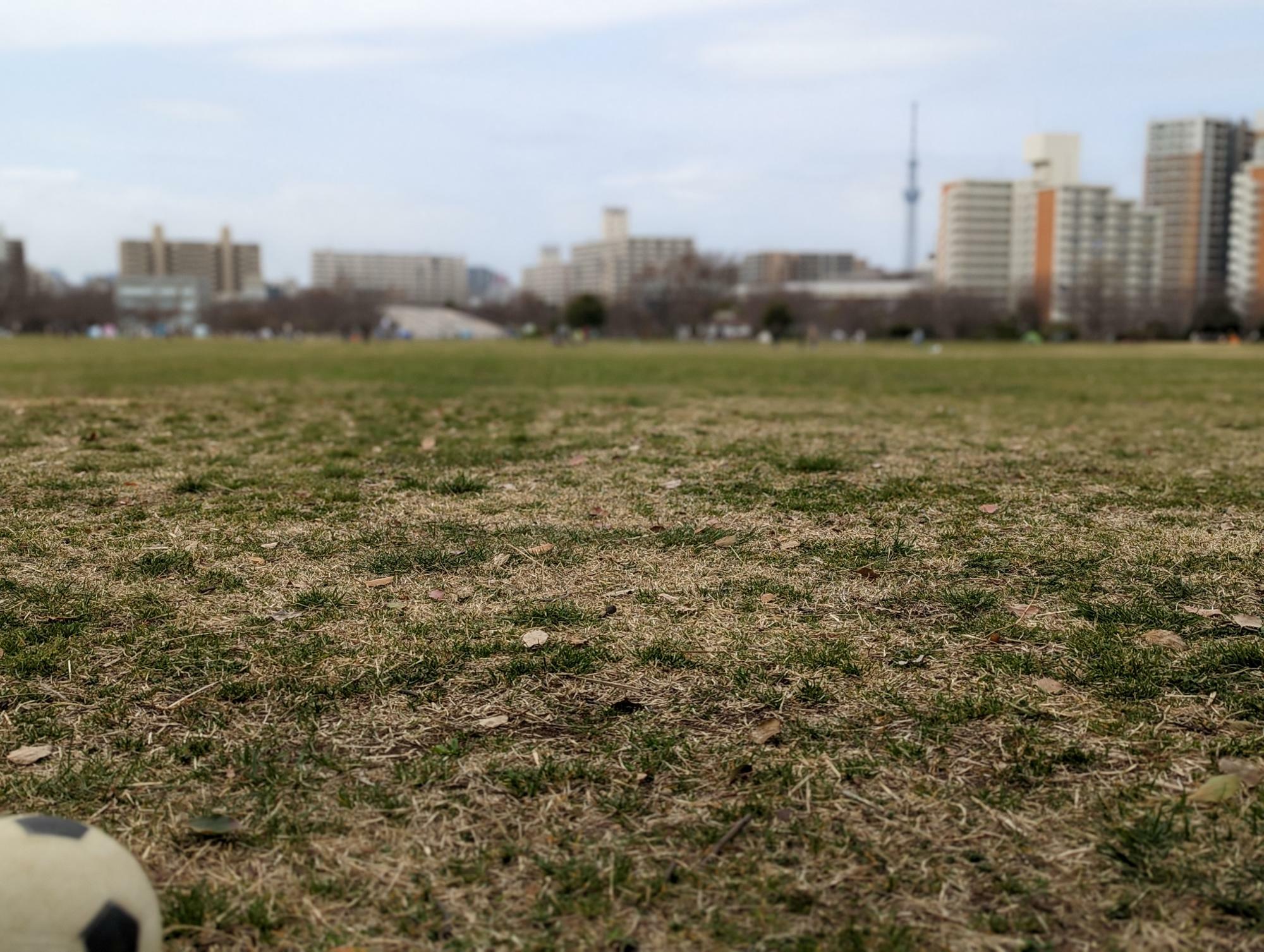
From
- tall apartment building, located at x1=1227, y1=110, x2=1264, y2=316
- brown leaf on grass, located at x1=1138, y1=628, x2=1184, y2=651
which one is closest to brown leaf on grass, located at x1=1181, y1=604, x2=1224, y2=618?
brown leaf on grass, located at x1=1138, y1=628, x2=1184, y2=651

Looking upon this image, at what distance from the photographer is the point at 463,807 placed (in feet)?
10.3

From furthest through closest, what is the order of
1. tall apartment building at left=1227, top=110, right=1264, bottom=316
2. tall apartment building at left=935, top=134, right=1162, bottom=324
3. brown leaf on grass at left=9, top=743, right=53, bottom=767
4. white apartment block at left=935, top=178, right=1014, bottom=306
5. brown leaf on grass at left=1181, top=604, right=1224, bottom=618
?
white apartment block at left=935, top=178, right=1014, bottom=306 → tall apartment building at left=935, top=134, right=1162, bottom=324 → tall apartment building at left=1227, top=110, right=1264, bottom=316 → brown leaf on grass at left=1181, top=604, right=1224, bottom=618 → brown leaf on grass at left=9, top=743, right=53, bottom=767

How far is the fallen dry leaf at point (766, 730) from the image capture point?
356 cm

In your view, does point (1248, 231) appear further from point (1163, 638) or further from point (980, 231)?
point (1163, 638)

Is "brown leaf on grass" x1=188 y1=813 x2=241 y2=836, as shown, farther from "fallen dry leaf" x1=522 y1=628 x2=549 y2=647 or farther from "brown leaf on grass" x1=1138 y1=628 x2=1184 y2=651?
"brown leaf on grass" x1=1138 y1=628 x2=1184 y2=651

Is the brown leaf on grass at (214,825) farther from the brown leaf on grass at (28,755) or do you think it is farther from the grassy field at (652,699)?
the brown leaf on grass at (28,755)

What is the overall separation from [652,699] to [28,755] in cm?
208

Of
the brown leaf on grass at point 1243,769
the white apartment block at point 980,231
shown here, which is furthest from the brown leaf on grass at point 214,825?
the white apartment block at point 980,231

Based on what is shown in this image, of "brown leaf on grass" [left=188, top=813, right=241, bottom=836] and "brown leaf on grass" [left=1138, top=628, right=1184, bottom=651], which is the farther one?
→ "brown leaf on grass" [left=1138, top=628, right=1184, bottom=651]

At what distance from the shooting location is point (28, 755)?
343 cm

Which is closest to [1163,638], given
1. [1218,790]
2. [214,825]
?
[1218,790]

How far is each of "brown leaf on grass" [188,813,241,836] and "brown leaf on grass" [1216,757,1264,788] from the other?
298cm

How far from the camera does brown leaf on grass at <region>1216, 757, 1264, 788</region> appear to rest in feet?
10.6

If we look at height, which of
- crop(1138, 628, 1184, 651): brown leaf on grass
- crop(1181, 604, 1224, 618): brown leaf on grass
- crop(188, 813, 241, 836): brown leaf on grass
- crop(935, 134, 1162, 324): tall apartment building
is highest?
crop(935, 134, 1162, 324): tall apartment building
